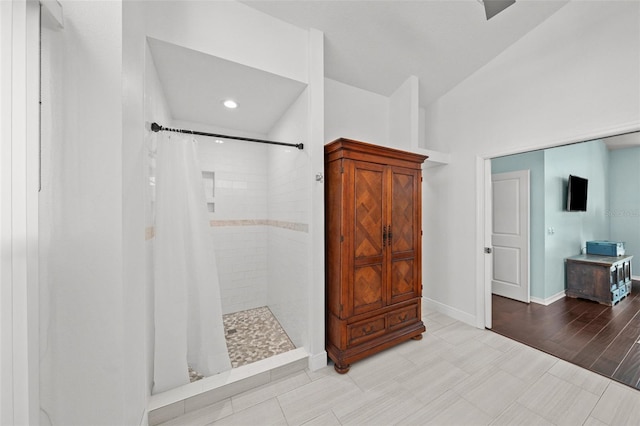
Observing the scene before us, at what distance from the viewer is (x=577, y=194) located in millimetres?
3537

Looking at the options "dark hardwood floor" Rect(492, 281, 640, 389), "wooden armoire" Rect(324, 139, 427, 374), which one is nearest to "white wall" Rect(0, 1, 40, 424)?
"wooden armoire" Rect(324, 139, 427, 374)

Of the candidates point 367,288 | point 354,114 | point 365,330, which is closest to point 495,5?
point 354,114

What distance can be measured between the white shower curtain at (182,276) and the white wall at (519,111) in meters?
2.79

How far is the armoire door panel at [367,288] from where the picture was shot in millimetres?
2037

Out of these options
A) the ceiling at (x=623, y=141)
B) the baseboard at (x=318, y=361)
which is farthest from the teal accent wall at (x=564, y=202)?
the baseboard at (x=318, y=361)

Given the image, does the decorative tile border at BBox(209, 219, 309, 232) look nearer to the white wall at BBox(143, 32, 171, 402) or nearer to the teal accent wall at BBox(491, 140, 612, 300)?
the white wall at BBox(143, 32, 171, 402)

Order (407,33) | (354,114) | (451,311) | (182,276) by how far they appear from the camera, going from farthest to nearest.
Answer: (451,311) → (354,114) → (407,33) → (182,276)

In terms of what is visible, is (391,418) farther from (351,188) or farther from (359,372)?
(351,188)

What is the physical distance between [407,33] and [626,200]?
3.58 m

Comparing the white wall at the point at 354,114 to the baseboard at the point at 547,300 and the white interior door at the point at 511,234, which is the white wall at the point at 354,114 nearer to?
the white interior door at the point at 511,234

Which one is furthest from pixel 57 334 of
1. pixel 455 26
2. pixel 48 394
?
pixel 455 26

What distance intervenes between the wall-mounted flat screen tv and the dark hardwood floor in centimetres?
138

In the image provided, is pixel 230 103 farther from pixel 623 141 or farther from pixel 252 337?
pixel 623 141

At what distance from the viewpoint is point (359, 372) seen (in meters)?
1.96
